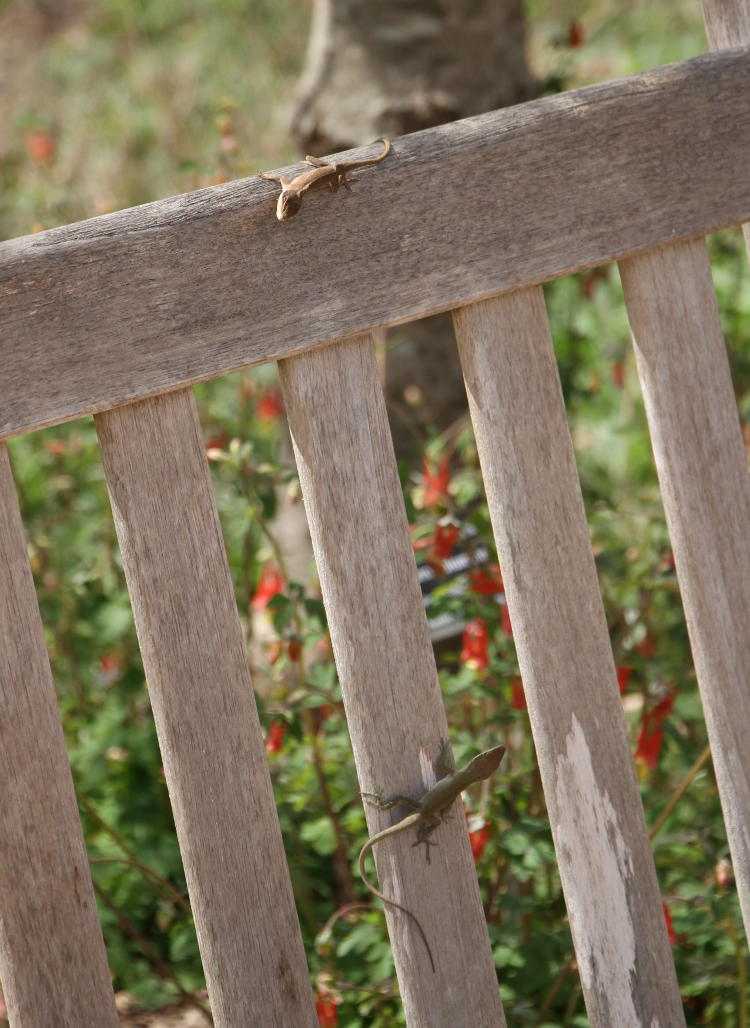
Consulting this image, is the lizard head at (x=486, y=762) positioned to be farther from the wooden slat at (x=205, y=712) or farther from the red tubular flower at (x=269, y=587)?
the red tubular flower at (x=269, y=587)

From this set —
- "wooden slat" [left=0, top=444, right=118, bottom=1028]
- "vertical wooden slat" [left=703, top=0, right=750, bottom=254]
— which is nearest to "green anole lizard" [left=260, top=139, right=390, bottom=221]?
"wooden slat" [left=0, top=444, right=118, bottom=1028]

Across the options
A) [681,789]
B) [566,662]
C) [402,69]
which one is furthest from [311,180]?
[402,69]

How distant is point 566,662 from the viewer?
4.28ft

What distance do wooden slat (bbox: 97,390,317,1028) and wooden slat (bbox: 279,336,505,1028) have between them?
0.37 feet

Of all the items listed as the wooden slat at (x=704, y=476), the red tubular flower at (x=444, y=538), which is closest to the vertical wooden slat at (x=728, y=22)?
the wooden slat at (x=704, y=476)

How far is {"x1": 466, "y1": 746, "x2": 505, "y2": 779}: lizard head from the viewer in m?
1.26

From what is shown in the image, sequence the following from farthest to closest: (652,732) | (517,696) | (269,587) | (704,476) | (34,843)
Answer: (269,587), (517,696), (652,732), (704,476), (34,843)

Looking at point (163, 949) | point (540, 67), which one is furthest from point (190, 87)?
point (163, 949)

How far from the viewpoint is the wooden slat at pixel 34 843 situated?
43.4 inches

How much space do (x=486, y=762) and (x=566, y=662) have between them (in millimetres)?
150

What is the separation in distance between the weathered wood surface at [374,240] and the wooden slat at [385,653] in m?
0.08

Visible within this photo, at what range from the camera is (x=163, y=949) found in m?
2.33

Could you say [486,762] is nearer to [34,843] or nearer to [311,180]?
[34,843]

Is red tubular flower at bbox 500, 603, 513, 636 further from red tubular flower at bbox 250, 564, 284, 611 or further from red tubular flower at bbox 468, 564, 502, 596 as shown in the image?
red tubular flower at bbox 250, 564, 284, 611
